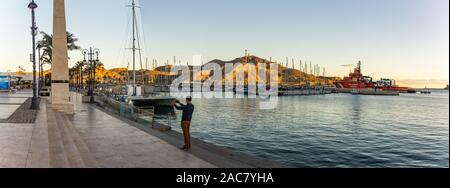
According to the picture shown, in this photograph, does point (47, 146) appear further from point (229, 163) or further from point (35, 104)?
point (35, 104)

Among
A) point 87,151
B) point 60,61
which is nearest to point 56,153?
point 87,151

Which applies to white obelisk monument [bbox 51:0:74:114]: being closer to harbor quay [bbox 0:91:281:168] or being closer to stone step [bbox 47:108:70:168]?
harbor quay [bbox 0:91:281:168]

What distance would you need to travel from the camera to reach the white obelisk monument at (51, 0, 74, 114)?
22500mm

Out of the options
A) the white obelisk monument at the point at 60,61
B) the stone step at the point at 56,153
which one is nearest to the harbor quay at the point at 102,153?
the stone step at the point at 56,153

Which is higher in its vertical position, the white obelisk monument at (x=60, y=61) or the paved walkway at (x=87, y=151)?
the white obelisk monument at (x=60, y=61)

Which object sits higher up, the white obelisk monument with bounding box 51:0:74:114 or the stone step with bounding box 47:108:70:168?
the white obelisk monument with bounding box 51:0:74:114

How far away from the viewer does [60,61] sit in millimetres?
23281

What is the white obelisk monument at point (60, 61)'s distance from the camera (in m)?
22.5

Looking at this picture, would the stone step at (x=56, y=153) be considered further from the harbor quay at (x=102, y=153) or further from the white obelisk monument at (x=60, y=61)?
the white obelisk monument at (x=60, y=61)

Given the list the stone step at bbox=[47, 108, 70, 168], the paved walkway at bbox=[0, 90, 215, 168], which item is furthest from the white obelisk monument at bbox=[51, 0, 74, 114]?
the stone step at bbox=[47, 108, 70, 168]

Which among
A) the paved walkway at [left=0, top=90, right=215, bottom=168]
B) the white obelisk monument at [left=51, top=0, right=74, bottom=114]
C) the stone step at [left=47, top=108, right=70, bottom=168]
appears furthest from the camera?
the white obelisk monument at [left=51, top=0, right=74, bottom=114]

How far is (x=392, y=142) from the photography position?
2702 cm

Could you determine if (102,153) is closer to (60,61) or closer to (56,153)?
(56,153)
